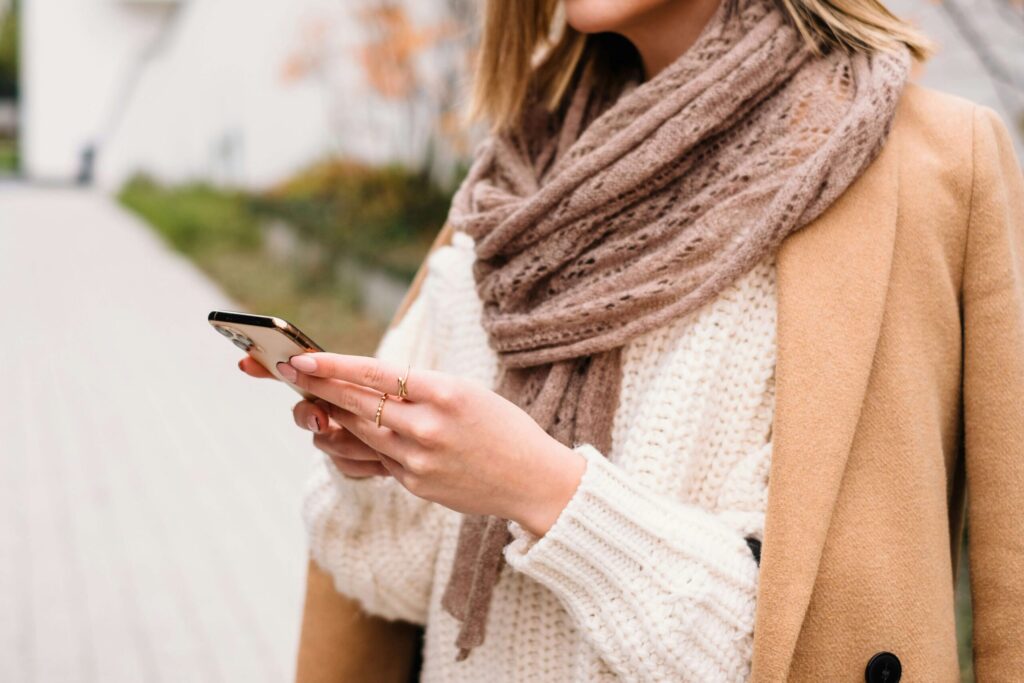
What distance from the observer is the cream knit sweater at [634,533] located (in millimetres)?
1254

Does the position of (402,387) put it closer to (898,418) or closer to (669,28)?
(898,418)

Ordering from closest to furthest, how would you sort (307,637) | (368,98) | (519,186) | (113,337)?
(519,186), (307,637), (113,337), (368,98)

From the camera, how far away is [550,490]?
4.05 feet

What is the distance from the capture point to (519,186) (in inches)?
63.4

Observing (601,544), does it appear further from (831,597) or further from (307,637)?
(307,637)

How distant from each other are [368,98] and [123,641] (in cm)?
724

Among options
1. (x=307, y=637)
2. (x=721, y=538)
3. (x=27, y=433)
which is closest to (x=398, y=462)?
(x=721, y=538)

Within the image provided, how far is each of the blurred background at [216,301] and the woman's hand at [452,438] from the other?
1.06 meters

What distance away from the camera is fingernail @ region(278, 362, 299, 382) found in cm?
119

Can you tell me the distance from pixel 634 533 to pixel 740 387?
0.25m

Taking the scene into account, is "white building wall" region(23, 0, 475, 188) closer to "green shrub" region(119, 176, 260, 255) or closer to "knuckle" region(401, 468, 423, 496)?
"green shrub" region(119, 176, 260, 255)

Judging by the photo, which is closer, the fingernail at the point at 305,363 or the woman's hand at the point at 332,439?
the fingernail at the point at 305,363

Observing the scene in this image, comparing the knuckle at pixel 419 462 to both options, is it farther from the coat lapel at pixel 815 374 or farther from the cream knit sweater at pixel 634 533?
the coat lapel at pixel 815 374

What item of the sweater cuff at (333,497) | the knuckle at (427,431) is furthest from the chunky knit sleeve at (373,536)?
the knuckle at (427,431)
